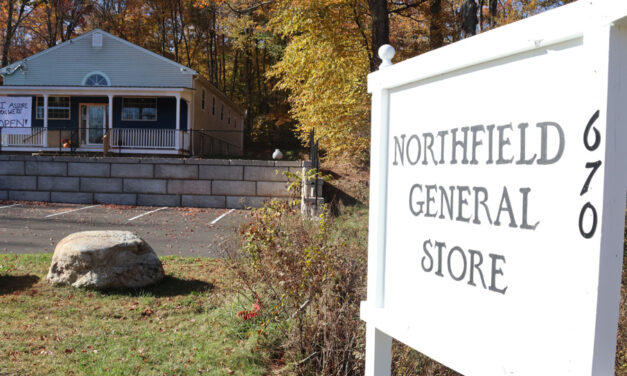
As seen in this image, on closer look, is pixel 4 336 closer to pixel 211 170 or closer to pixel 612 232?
pixel 612 232

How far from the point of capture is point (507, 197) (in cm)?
157

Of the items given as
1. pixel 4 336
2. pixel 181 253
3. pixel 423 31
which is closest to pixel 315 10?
pixel 423 31

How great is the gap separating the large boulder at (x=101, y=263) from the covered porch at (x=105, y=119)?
603 inches

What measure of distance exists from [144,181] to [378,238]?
52.9ft

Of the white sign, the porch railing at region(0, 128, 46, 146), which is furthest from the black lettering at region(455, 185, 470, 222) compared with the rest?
the white sign

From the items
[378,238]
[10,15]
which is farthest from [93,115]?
[378,238]

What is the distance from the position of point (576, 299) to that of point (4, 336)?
5.12 meters

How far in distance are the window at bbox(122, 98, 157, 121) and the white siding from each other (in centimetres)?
76

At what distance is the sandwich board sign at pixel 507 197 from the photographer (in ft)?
4.19

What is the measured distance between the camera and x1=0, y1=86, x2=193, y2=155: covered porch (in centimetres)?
2162

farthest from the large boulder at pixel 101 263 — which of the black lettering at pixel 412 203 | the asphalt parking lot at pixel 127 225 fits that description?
the black lettering at pixel 412 203

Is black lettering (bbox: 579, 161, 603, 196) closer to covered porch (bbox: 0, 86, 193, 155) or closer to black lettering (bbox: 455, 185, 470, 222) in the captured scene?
black lettering (bbox: 455, 185, 470, 222)

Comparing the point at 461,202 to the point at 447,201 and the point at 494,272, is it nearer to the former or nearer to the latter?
the point at 447,201

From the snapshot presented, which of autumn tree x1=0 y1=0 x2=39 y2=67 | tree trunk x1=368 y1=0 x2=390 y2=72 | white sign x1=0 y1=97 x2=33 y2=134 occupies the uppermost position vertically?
autumn tree x1=0 y1=0 x2=39 y2=67
